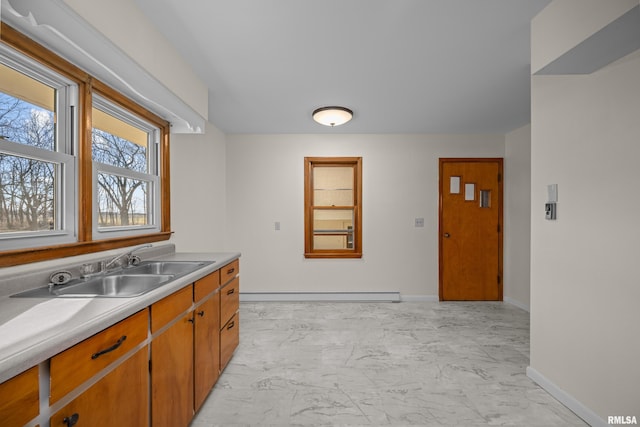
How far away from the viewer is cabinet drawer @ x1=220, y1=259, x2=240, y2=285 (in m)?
2.18

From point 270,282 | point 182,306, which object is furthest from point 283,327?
point 182,306

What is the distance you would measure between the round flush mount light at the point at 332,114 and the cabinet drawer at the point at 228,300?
2.00 meters

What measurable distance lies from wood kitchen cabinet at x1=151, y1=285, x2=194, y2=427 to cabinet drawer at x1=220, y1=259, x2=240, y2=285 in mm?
515

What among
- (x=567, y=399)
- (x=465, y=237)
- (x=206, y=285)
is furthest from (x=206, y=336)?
(x=465, y=237)

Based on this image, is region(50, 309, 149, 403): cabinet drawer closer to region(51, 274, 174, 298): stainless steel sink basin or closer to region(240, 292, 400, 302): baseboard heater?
region(51, 274, 174, 298): stainless steel sink basin

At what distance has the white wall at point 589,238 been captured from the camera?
155 centimetres

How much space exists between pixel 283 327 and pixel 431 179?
295 cm

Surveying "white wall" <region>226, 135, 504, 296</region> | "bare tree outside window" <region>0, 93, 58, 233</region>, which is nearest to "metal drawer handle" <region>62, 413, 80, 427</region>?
"bare tree outside window" <region>0, 93, 58, 233</region>

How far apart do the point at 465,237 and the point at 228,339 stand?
3571 millimetres

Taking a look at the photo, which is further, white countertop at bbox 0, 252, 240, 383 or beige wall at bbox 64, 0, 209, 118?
beige wall at bbox 64, 0, 209, 118

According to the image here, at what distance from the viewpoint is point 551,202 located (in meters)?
1.98

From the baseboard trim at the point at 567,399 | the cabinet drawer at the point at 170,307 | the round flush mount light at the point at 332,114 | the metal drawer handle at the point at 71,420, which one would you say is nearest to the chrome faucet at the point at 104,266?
the cabinet drawer at the point at 170,307

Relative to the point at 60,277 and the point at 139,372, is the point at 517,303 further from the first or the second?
the point at 60,277

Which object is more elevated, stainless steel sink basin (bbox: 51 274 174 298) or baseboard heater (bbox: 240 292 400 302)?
stainless steel sink basin (bbox: 51 274 174 298)
